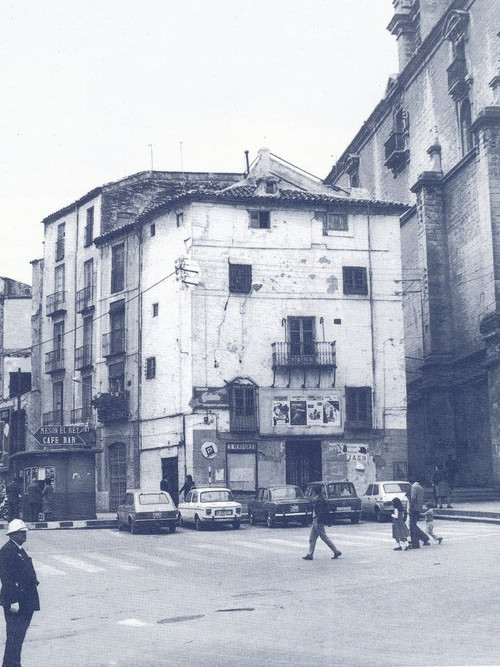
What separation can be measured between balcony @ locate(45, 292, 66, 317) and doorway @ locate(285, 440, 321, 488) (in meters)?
16.2

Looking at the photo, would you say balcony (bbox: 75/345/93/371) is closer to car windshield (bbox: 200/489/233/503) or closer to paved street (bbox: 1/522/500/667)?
car windshield (bbox: 200/489/233/503)

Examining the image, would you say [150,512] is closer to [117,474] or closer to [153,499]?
[153,499]

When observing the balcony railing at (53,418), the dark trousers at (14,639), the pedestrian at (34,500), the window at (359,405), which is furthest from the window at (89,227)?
the dark trousers at (14,639)

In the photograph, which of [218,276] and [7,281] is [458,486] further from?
[7,281]

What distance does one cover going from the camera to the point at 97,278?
45500 mm

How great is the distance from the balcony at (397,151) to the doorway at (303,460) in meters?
20.7

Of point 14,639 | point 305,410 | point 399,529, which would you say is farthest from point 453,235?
point 14,639

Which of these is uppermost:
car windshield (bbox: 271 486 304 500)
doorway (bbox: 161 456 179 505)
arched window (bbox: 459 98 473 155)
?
arched window (bbox: 459 98 473 155)

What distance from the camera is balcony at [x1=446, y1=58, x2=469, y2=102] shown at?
43.9 meters

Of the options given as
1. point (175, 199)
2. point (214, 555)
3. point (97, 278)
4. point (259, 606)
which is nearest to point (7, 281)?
point (97, 278)

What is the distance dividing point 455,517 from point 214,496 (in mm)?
7668

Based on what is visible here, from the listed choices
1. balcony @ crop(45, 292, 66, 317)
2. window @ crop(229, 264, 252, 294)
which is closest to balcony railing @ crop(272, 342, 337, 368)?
window @ crop(229, 264, 252, 294)

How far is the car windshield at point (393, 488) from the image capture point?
30.0 m

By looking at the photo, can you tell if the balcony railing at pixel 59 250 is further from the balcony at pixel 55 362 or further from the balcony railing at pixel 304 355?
the balcony railing at pixel 304 355
